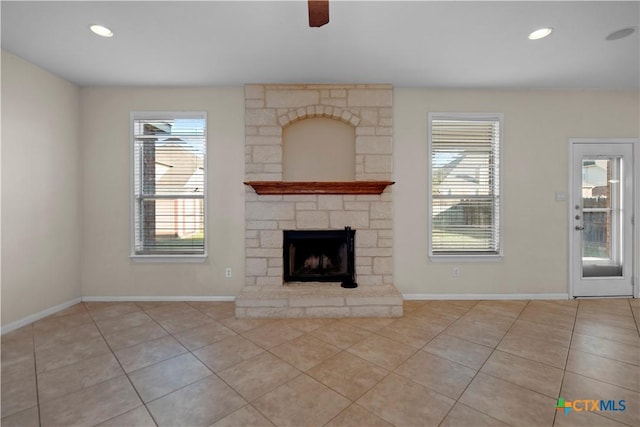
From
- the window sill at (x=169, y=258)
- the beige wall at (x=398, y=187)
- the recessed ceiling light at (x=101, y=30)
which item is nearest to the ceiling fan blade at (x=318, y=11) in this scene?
the recessed ceiling light at (x=101, y=30)

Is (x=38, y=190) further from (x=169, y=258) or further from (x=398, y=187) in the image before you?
(x=398, y=187)

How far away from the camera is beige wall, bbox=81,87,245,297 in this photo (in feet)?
11.1

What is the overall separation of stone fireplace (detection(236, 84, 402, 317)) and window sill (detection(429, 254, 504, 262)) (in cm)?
64

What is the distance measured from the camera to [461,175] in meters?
3.52

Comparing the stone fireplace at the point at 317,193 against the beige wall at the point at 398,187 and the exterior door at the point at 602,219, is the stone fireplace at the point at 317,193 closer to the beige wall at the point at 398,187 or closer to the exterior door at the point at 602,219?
the beige wall at the point at 398,187

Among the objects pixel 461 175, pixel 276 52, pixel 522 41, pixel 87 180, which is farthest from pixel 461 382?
pixel 87 180

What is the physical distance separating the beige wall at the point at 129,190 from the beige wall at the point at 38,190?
0.49 ft

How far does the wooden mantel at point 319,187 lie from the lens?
316 cm

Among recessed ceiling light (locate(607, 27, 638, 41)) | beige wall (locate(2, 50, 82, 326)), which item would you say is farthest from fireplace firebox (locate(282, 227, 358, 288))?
recessed ceiling light (locate(607, 27, 638, 41))

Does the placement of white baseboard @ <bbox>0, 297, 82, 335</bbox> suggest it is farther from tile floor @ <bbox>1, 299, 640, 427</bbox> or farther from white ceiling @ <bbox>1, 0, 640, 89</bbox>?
white ceiling @ <bbox>1, 0, 640, 89</bbox>

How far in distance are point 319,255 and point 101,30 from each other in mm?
3004

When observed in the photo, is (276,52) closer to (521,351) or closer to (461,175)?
(461,175)

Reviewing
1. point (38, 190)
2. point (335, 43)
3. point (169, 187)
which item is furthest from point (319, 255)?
point (38, 190)

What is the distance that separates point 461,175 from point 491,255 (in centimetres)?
109
